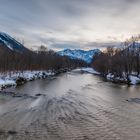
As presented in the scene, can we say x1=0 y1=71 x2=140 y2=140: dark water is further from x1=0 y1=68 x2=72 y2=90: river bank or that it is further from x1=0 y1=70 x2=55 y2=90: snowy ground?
x1=0 y1=70 x2=55 y2=90: snowy ground

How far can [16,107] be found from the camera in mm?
25469

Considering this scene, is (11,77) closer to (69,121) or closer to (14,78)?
(14,78)

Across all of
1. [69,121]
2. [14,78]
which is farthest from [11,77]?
[69,121]

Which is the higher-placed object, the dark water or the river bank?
Result: the river bank

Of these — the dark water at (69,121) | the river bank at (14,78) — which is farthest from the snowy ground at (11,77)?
the dark water at (69,121)

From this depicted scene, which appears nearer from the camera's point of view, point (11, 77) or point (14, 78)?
point (14, 78)

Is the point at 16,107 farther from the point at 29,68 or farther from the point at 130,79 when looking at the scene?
the point at 29,68

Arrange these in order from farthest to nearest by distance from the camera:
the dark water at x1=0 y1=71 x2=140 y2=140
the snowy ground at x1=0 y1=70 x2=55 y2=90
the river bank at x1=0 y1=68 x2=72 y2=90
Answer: the snowy ground at x1=0 y1=70 x2=55 y2=90 → the river bank at x1=0 y1=68 x2=72 y2=90 → the dark water at x1=0 y1=71 x2=140 y2=140

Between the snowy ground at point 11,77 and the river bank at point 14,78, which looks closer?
the river bank at point 14,78

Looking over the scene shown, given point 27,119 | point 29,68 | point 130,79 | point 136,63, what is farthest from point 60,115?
point 29,68

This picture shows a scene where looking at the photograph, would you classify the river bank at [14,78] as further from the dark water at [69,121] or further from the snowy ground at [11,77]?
the dark water at [69,121]

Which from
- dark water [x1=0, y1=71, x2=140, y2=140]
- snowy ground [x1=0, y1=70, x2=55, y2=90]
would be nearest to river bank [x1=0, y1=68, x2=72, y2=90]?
snowy ground [x1=0, y1=70, x2=55, y2=90]

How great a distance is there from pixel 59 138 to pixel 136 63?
223 feet

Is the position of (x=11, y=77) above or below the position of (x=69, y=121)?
above
